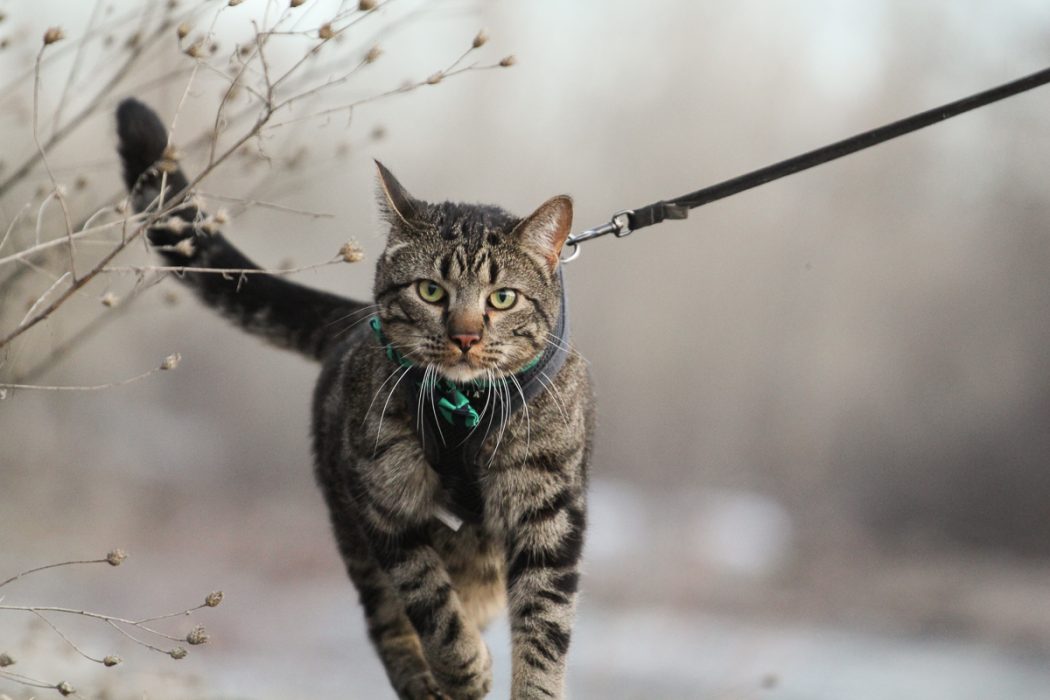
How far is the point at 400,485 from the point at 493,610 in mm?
391

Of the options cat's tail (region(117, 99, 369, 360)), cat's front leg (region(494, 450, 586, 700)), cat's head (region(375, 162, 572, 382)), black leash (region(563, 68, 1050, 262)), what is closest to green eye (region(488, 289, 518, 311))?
cat's head (region(375, 162, 572, 382))

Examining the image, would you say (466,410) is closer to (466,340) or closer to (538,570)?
(466,340)

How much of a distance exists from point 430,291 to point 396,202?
0.17 metres

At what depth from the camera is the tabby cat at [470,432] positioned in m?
1.65

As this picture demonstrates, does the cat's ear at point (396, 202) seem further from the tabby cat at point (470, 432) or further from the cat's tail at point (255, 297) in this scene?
the cat's tail at point (255, 297)

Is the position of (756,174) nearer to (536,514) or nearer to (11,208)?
(536,514)

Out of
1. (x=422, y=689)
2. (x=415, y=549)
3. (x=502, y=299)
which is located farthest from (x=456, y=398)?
(x=422, y=689)

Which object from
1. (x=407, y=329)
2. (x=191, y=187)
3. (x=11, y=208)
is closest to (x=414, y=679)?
(x=407, y=329)

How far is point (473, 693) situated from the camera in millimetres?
1853

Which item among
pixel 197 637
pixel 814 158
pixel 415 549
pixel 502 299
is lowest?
pixel 197 637

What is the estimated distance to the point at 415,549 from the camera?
70.3 inches

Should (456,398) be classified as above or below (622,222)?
below

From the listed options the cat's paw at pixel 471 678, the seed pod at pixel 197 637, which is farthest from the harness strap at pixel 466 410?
the seed pod at pixel 197 637

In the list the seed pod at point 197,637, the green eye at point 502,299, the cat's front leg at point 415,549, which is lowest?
the seed pod at point 197,637
